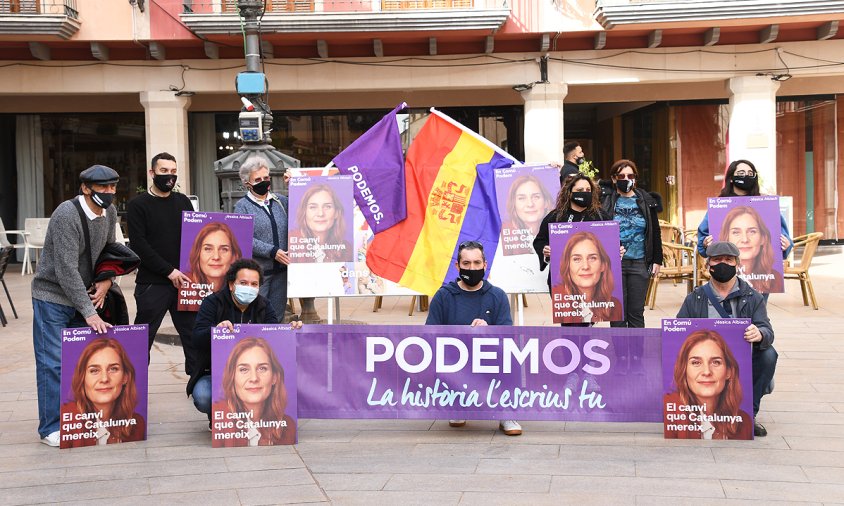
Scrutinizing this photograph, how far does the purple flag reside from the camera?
7977mm

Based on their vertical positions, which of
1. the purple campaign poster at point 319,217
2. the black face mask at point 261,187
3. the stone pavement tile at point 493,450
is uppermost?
the black face mask at point 261,187

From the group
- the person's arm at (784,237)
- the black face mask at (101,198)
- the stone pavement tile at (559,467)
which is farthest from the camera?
the person's arm at (784,237)

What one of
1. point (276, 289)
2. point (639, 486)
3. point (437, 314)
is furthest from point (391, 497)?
point (276, 289)

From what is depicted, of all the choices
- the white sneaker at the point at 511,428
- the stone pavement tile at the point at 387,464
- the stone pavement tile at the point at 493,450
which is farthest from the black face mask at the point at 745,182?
the stone pavement tile at the point at 387,464

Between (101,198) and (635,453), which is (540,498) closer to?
(635,453)

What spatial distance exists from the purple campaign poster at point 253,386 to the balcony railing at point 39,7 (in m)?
13.8

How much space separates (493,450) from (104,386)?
7.94 ft

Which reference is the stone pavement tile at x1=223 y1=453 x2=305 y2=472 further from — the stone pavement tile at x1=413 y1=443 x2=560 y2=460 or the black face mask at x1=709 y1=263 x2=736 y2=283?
the black face mask at x1=709 y1=263 x2=736 y2=283

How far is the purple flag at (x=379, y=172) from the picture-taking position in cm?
798

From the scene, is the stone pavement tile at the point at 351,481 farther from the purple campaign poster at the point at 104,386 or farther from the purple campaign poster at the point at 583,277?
the purple campaign poster at the point at 583,277

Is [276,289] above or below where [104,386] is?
above

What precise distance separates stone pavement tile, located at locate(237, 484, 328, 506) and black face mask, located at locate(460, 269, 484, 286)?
1790 millimetres

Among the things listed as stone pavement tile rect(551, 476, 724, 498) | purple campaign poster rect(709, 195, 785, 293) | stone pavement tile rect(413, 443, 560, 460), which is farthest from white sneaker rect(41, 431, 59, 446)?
purple campaign poster rect(709, 195, 785, 293)

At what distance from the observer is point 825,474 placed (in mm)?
5543
